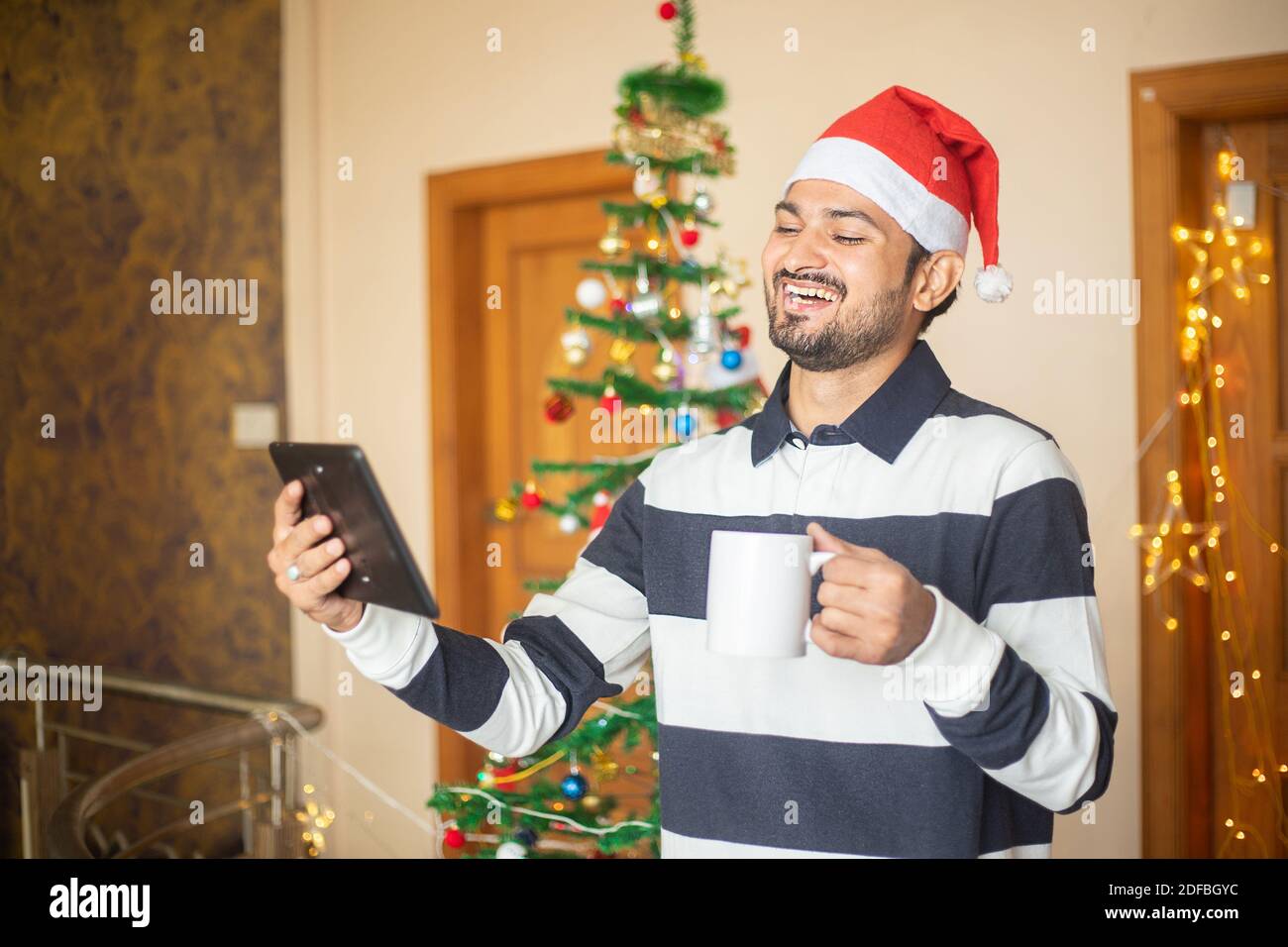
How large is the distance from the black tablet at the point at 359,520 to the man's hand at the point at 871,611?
304 mm

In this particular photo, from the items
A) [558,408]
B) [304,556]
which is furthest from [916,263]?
[558,408]

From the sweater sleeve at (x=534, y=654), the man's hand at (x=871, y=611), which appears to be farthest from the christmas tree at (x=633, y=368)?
the man's hand at (x=871, y=611)

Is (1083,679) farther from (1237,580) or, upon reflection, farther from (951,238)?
(1237,580)

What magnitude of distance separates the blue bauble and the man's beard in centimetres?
97

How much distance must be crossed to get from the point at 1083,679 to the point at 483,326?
2.27 metres

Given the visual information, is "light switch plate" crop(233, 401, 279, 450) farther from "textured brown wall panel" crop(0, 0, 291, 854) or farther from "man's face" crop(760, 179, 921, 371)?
"man's face" crop(760, 179, 921, 371)

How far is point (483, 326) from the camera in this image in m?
3.04

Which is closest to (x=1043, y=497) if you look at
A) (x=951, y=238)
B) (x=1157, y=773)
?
(x=951, y=238)

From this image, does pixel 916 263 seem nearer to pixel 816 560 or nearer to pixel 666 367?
pixel 816 560

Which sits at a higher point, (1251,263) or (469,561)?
(1251,263)

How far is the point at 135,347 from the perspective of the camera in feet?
9.32

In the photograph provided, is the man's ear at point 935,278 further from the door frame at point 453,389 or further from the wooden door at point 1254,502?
the door frame at point 453,389

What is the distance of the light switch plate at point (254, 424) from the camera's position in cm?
304
